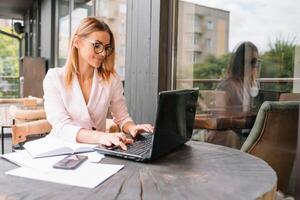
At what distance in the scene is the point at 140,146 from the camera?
1.36 meters

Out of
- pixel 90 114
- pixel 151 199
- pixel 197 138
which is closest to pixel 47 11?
pixel 197 138

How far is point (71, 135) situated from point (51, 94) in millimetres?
267

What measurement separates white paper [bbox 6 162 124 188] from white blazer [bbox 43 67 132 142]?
0.44m

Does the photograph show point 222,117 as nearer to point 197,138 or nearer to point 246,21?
point 197,138

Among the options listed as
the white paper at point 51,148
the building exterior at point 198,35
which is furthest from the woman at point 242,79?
the white paper at point 51,148

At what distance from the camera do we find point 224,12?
3.07 meters

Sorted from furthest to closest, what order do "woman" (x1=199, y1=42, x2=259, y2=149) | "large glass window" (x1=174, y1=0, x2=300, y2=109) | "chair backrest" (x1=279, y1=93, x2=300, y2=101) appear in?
"woman" (x1=199, y1=42, x2=259, y2=149) → "large glass window" (x1=174, y1=0, x2=300, y2=109) → "chair backrest" (x1=279, y1=93, x2=300, y2=101)

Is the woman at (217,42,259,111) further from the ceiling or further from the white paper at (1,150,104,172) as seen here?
the ceiling

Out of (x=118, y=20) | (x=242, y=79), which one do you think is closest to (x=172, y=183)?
(x=242, y=79)

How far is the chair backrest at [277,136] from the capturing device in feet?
5.84

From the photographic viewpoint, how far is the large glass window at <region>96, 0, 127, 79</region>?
3.27 metres

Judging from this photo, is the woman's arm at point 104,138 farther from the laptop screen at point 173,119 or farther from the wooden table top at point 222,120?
the wooden table top at point 222,120

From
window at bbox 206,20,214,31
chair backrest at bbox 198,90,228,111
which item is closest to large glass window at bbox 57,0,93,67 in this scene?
window at bbox 206,20,214,31

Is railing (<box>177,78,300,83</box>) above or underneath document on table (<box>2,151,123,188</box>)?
above
